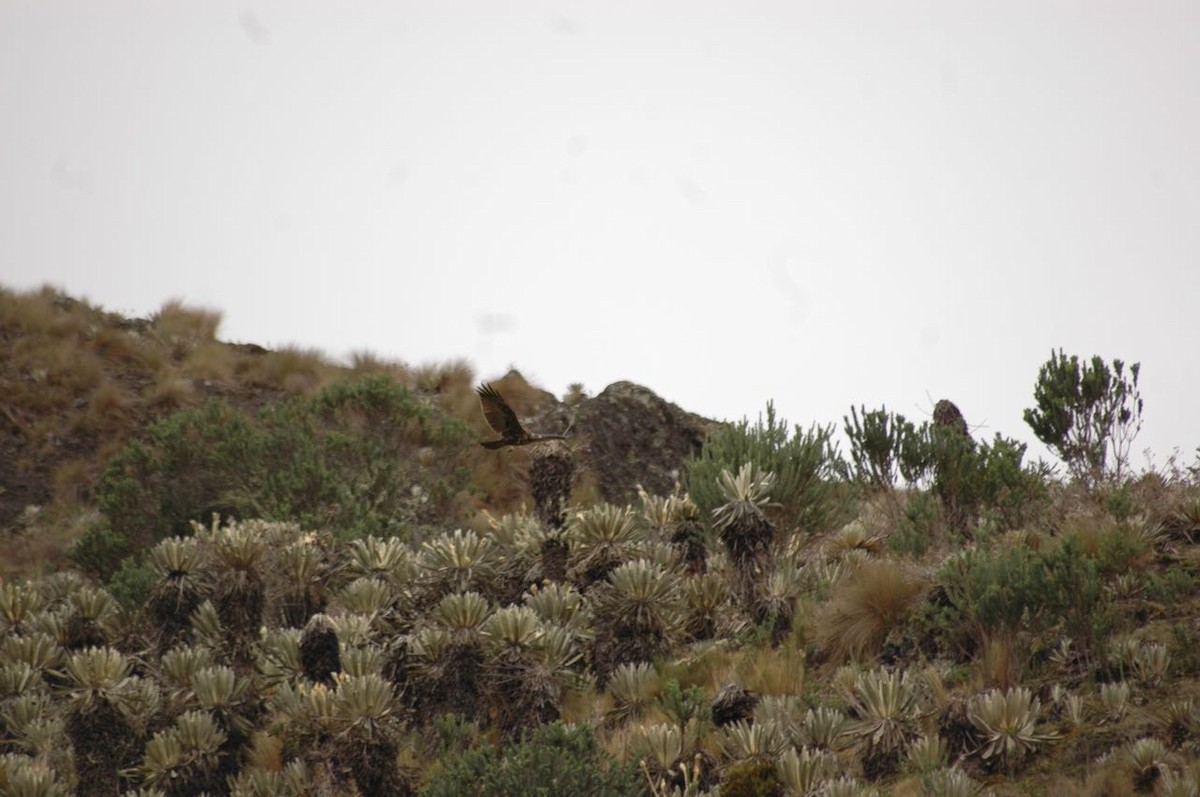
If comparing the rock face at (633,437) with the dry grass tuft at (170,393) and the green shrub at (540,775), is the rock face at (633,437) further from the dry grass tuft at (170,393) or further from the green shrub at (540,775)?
the green shrub at (540,775)

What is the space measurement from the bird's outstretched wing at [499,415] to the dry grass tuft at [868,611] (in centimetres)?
326

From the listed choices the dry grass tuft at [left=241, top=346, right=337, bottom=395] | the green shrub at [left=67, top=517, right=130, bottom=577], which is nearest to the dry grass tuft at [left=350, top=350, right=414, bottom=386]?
the dry grass tuft at [left=241, top=346, right=337, bottom=395]

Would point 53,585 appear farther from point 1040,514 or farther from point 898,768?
point 1040,514

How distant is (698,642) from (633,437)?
7096 mm

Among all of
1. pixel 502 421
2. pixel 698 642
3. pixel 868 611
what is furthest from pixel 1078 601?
pixel 502 421

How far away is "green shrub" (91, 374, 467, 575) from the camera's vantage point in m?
14.7

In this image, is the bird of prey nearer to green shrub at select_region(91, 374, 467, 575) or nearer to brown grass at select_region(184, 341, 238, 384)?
green shrub at select_region(91, 374, 467, 575)

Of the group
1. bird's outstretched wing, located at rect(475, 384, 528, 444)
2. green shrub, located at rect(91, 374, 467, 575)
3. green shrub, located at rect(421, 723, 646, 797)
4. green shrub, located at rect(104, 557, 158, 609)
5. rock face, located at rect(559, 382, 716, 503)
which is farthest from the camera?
rock face, located at rect(559, 382, 716, 503)

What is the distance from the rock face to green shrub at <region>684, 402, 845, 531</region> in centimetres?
509

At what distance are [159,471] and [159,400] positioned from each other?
4256mm

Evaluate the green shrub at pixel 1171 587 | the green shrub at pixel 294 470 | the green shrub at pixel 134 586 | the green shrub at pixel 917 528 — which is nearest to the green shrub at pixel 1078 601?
the green shrub at pixel 1171 587

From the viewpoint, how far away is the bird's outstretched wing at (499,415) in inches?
412

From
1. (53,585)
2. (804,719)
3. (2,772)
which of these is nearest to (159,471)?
(53,585)

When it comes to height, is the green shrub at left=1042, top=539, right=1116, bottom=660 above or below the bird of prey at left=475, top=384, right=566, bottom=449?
below
